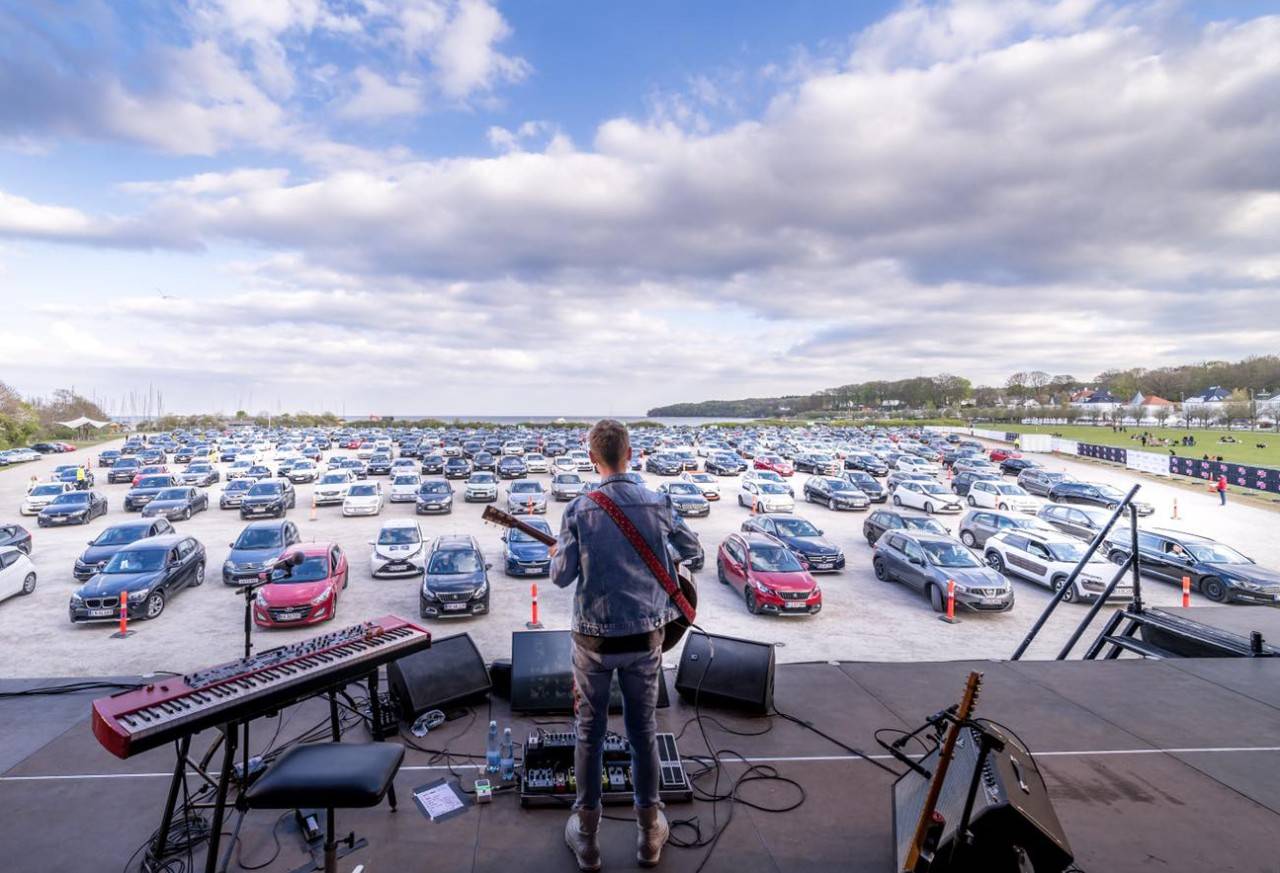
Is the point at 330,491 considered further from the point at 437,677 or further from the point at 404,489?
the point at 437,677

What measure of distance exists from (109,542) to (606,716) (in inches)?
676

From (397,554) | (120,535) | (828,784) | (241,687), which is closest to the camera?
(241,687)

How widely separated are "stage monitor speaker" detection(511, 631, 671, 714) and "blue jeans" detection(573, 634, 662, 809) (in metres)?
2.05

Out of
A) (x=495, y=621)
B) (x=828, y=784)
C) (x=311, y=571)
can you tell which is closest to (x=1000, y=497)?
(x=495, y=621)

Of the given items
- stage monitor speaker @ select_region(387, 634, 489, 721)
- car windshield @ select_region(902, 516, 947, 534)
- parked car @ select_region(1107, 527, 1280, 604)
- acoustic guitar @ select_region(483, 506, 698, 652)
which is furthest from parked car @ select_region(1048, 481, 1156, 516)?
acoustic guitar @ select_region(483, 506, 698, 652)

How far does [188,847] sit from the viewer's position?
377 cm

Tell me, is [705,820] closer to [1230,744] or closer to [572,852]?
[572,852]

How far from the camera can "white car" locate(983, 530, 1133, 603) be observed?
552 inches

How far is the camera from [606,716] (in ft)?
11.2

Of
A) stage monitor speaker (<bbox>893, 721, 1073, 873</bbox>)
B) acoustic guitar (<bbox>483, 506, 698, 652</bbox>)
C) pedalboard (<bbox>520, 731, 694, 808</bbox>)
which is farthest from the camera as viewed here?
pedalboard (<bbox>520, 731, 694, 808</bbox>)

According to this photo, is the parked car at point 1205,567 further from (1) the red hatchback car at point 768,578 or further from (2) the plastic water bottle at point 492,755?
(2) the plastic water bottle at point 492,755

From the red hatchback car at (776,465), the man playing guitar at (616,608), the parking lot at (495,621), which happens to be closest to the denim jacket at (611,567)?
the man playing guitar at (616,608)

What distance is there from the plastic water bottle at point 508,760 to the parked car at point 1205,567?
45.6 feet

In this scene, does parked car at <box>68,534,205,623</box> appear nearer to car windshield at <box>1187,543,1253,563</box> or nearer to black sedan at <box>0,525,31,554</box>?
black sedan at <box>0,525,31,554</box>
